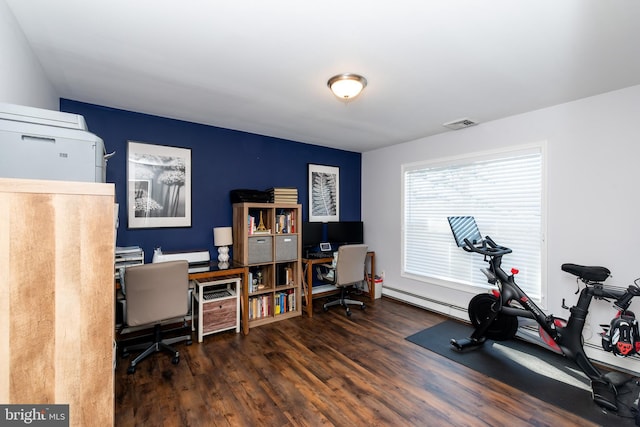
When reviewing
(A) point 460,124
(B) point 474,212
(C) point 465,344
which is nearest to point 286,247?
(C) point 465,344

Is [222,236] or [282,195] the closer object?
[222,236]

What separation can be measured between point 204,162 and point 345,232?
242cm

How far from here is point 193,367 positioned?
8.28 feet

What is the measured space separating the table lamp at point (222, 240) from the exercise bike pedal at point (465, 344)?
2.73 m

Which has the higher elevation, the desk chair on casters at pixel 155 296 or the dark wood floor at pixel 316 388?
the desk chair on casters at pixel 155 296

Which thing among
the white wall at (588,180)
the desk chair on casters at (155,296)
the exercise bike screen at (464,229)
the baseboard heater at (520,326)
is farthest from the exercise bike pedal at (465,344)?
the desk chair on casters at (155,296)

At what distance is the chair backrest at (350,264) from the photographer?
3.79m

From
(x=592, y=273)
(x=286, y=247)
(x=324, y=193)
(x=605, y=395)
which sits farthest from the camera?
(x=324, y=193)

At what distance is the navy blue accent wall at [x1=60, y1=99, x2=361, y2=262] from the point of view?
9.87 feet

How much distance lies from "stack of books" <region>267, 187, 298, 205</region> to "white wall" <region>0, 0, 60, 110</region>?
2270mm

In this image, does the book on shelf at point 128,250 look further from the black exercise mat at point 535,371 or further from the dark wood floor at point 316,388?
the black exercise mat at point 535,371

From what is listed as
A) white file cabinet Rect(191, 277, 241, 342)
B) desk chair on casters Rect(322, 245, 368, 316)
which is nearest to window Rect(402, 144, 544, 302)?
desk chair on casters Rect(322, 245, 368, 316)

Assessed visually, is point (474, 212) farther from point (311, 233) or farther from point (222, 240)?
point (222, 240)

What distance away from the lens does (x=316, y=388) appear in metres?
2.23
